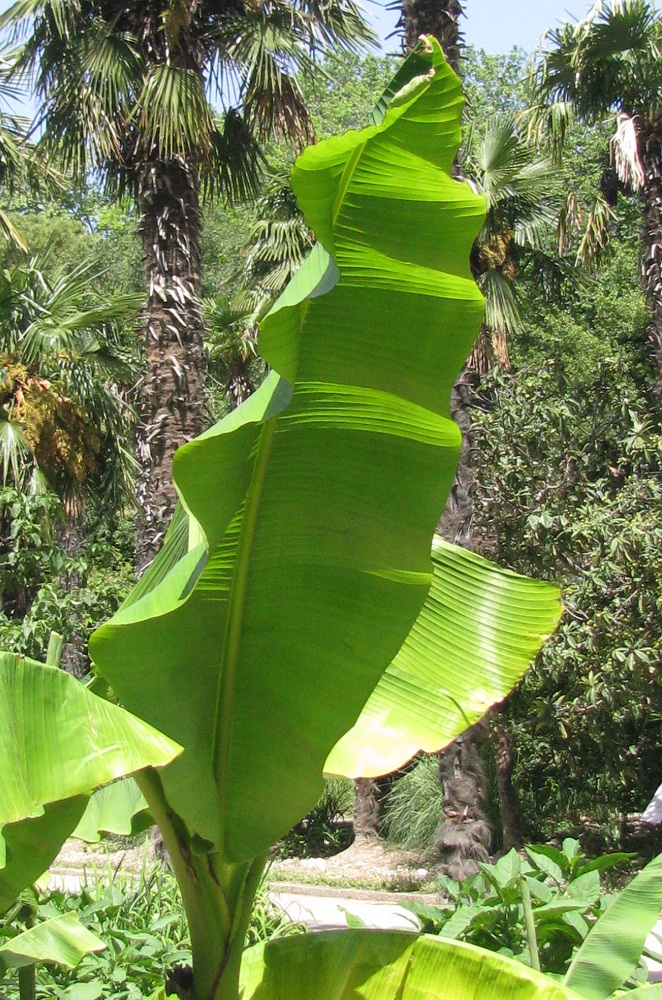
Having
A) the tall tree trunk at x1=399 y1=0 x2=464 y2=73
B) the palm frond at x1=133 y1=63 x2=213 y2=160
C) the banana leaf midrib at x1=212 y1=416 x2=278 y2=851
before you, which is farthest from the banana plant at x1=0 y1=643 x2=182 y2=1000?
the palm frond at x1=133 y1=63 x2=213 y2=160

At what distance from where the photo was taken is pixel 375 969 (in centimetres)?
226

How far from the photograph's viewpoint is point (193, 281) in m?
8.94

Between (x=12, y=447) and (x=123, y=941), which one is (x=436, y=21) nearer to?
(x=123, y=941)

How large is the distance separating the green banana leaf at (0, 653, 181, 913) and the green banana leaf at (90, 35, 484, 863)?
0.33 feet

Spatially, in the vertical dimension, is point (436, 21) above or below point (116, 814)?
above

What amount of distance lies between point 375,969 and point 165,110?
26.3 feet

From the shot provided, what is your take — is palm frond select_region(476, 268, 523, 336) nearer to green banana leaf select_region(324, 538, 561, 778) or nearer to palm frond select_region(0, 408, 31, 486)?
palm frond select_region(0, 408, 31, 486)

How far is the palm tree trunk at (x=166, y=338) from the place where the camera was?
8438mm

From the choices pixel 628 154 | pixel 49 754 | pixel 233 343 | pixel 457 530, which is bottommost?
pixel 457 530

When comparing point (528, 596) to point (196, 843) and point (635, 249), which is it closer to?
point (196, 843)

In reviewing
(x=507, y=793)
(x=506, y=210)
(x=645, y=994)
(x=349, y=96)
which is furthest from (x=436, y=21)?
(x=349, y=96)

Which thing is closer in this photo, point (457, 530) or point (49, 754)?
point (49, 754)

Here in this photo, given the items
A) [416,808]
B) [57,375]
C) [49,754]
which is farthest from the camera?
[416,808]

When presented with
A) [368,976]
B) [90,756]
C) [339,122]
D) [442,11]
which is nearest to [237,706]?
[90,756]
